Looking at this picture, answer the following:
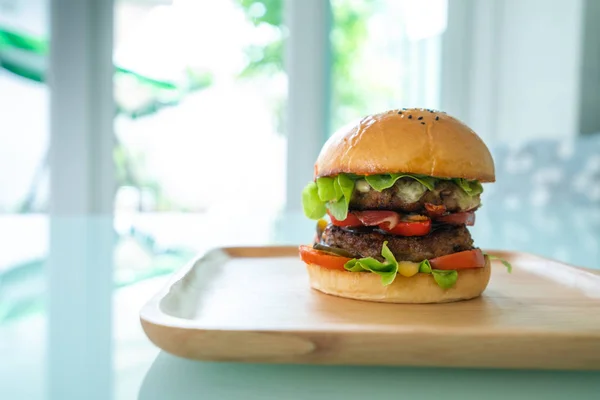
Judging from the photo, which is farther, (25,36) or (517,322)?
(25,36)

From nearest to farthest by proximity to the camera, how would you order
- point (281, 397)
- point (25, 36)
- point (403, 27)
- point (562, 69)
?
point (281, 397) < point (562, 69) < point (25, 36) < point (403, 27)

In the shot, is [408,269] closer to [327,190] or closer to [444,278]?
[444,278]

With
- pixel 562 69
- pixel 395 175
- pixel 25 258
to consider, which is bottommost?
pixel 25 258

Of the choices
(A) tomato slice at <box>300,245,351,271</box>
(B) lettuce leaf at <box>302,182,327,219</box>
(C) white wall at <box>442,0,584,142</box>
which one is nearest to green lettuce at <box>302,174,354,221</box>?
(B) lettuce leaf at <box>302,182,327,219</box>

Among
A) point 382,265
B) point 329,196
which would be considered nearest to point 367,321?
point 382,265

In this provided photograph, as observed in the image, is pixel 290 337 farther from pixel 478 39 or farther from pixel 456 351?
pixel 478 39

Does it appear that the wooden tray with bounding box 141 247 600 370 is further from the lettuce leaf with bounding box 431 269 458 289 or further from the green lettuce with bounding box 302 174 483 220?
the green lettuce with bounding box 302 174 483 220

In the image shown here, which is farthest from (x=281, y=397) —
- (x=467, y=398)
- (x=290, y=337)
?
(x=467, y=398)
